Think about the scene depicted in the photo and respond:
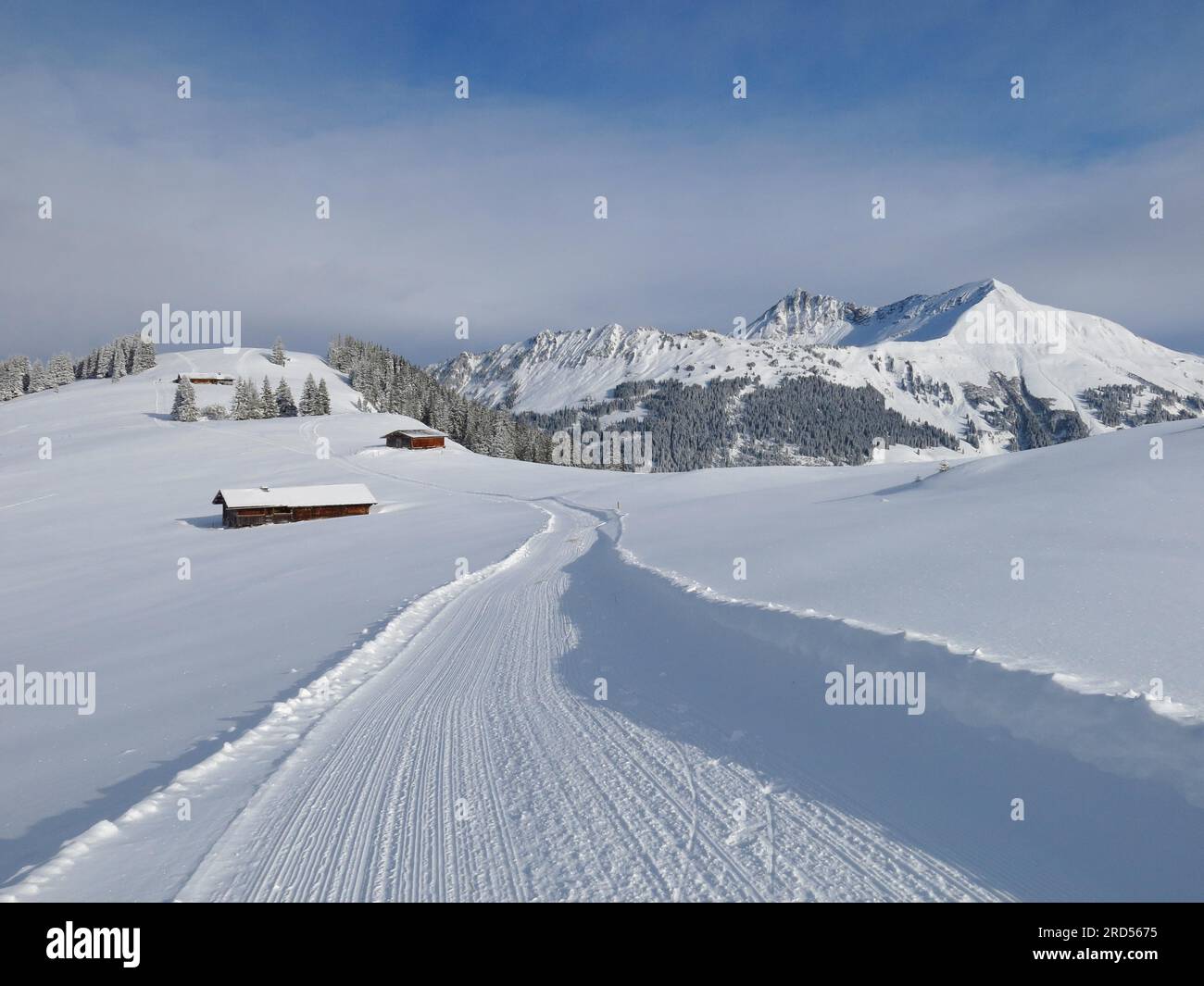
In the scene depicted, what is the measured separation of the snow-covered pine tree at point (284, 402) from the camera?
98625 mm

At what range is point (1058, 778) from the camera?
17.7 ft

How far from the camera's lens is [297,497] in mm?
45250

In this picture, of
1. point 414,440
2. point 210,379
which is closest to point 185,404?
point 210,379

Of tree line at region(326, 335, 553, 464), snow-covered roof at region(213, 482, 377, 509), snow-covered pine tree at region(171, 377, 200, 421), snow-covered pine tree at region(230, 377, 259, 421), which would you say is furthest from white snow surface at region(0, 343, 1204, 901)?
snow-covered pine tree at region(230, 377, 259, 421)

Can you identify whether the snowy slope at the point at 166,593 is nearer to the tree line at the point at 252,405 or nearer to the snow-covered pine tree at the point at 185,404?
the snow-covered pine tree at the point at 185,404

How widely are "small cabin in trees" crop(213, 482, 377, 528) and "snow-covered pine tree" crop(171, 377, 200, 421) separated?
5373 cm

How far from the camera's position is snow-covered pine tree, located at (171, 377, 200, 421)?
296 ft

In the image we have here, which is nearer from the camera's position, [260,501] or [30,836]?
[30,836]

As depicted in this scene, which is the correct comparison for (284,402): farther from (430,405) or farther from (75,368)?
(75,368)

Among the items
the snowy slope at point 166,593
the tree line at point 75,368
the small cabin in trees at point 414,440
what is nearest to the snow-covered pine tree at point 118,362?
the tree line at point 75,368

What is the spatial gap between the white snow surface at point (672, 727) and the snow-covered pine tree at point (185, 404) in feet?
269

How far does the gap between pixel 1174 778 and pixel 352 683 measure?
9565mm
